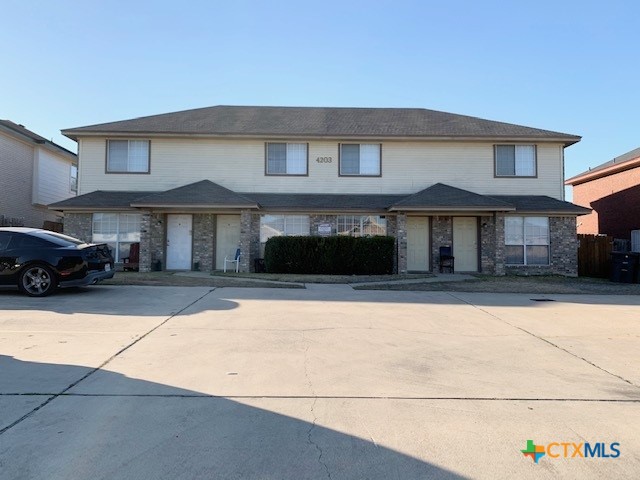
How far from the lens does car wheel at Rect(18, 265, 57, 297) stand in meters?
10.1

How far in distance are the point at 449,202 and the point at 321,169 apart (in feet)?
18.0

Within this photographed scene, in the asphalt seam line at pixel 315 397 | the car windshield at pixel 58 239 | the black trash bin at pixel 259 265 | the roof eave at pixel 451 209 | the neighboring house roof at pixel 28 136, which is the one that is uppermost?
the neighboring house roof at pixel 28 136

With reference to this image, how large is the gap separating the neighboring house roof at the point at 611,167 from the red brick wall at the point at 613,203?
0.81 ft

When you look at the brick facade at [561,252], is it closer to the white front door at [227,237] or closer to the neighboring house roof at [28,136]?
the white front door at [227,237]

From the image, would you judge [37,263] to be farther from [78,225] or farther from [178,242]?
[78,225]

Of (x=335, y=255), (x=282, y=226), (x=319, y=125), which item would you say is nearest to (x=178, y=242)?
(x=282, y=226)

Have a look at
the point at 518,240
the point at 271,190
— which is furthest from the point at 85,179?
the point at 518,240

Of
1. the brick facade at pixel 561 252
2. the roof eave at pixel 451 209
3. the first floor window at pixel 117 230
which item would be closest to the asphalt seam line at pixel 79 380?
the roof eave at pixel 451 209

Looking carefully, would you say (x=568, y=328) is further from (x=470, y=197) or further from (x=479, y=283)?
(x=470, y=197)

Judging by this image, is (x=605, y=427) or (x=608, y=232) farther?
(x=608, y=232)

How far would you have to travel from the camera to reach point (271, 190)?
19.5 metres

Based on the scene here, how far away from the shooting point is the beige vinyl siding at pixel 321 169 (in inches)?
762

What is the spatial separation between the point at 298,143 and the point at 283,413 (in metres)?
16.6

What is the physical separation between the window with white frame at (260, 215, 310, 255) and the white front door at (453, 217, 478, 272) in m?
6.10
